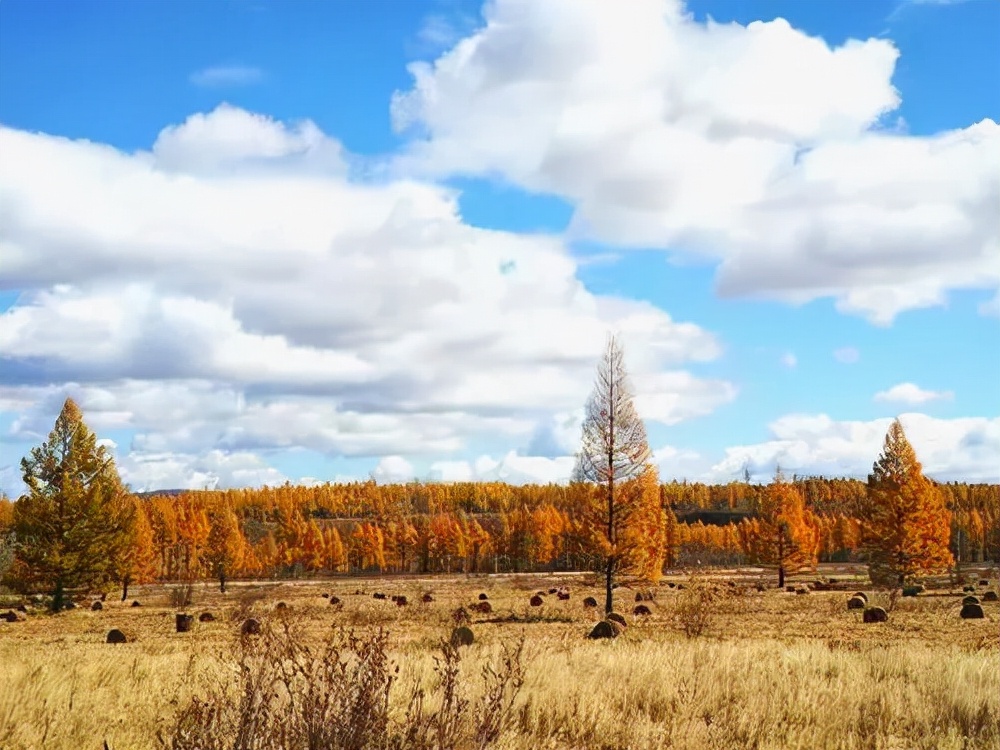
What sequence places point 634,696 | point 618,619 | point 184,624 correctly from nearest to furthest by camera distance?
point 634,696, point 618,619, point 184,624

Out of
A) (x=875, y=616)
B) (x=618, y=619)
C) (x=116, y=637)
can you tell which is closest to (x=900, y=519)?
(x=875, y=616)

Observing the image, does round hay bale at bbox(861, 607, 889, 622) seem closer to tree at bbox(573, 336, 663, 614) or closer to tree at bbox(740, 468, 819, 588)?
tree at bbox(573, 336, 663, 614)

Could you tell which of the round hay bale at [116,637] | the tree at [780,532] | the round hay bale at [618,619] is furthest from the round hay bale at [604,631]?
the tree at [780,532]

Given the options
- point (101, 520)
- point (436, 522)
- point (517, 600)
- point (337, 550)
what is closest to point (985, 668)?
point (517, 600)

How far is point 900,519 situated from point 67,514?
41541 millimetres

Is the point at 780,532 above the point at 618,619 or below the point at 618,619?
above

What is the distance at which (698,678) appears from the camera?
34.1 feet

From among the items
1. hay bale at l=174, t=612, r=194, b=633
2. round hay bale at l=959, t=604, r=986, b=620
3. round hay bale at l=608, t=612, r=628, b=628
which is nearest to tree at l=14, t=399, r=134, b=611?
hay bale at l=174, t=612, r=194, b=633

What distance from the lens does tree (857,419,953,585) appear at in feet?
138

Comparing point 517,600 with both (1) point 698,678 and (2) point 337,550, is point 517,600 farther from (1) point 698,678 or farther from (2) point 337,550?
(2) point 337,550

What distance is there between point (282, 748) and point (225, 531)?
5464cm

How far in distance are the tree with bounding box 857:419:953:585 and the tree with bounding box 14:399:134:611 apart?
39.0 m

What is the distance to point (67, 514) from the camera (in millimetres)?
43656

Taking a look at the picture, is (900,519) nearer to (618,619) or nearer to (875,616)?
(875,616)
